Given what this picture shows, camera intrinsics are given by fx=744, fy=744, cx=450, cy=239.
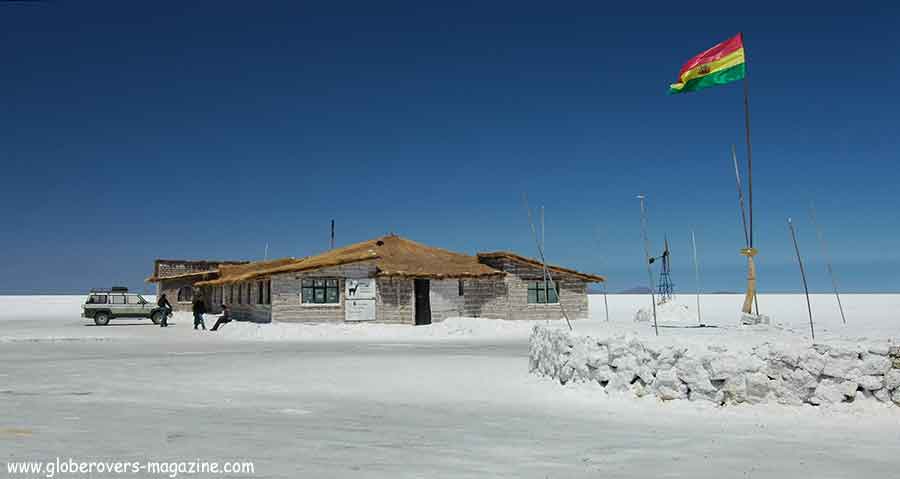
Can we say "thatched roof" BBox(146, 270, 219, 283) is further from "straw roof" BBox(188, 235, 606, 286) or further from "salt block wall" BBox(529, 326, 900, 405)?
"salt block wall" BBox(529, 326, 900, 405)

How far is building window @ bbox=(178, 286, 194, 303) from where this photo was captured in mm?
54688

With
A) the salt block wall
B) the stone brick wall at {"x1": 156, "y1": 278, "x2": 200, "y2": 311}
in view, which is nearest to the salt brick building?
the stone brick wall at {"x1": 156, "y1": 278, "x2": 200, "y2": 311}

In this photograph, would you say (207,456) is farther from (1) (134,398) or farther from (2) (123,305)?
(2) (123,305)

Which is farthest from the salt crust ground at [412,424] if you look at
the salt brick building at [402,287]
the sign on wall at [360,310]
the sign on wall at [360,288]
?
the sign on wall at [360,288]

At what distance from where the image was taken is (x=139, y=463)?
22.9 feet

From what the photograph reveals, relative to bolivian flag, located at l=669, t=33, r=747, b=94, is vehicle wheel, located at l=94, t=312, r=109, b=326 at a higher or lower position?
lower

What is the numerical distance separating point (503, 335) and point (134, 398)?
76.2ft

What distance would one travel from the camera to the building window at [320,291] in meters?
35.2

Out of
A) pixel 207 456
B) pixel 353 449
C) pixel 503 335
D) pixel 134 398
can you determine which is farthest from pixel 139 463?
pixel 503 335

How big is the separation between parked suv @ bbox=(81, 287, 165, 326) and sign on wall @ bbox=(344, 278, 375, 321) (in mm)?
12308

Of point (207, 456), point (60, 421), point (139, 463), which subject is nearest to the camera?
point (139, 463)

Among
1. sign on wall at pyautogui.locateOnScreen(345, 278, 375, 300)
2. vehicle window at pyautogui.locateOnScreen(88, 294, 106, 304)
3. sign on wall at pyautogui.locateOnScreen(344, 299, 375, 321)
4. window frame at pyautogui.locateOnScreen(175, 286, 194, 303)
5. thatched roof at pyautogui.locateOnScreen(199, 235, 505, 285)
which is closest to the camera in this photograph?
thatched roof at pyautogui.locateOnScreen(199, 235, 505, 285)

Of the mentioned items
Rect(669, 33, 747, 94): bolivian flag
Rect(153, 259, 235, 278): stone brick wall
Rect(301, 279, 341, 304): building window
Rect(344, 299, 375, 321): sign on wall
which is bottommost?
Rect(344, 299, 375, 321): sign on wall

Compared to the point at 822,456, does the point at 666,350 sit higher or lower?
higher
